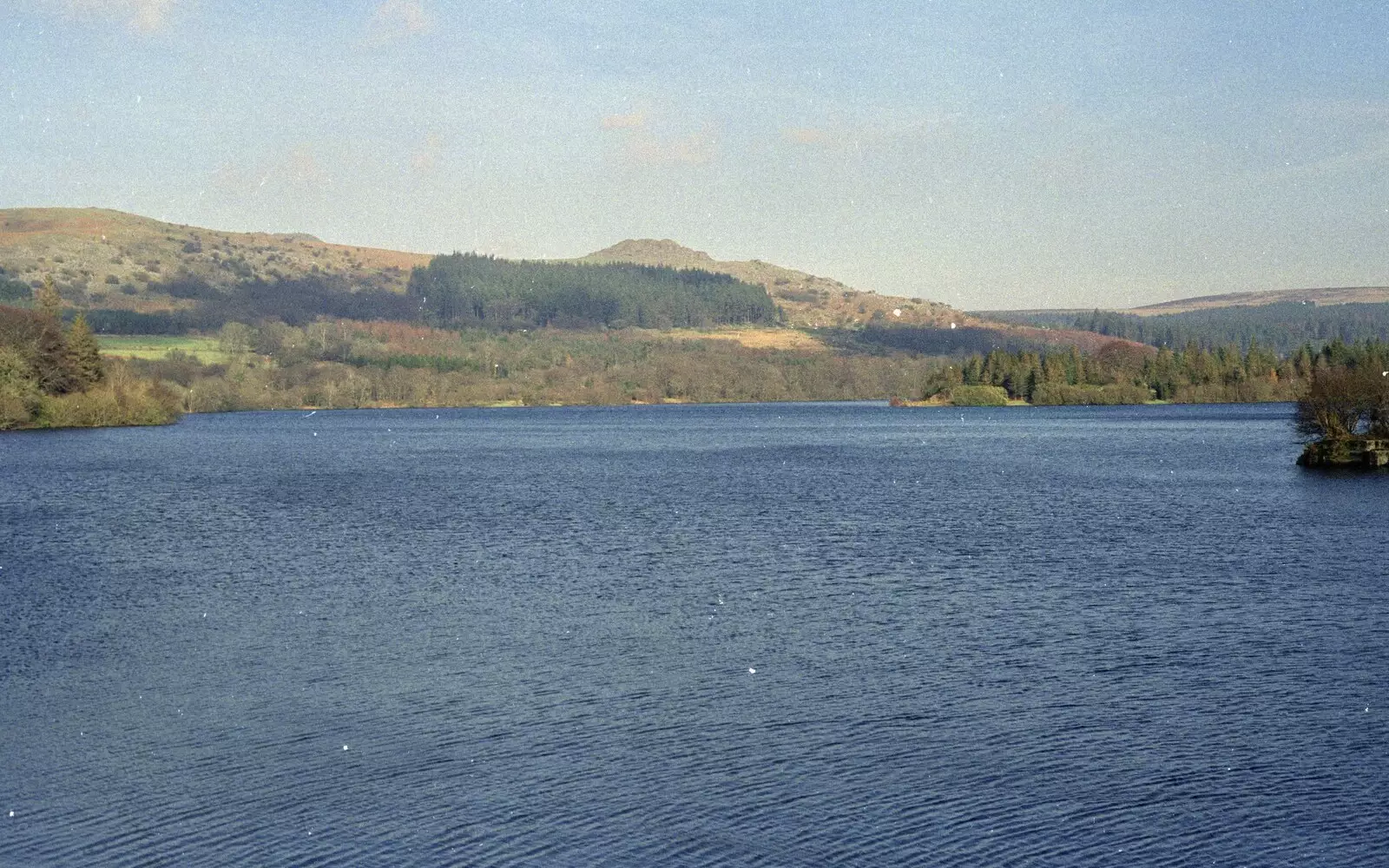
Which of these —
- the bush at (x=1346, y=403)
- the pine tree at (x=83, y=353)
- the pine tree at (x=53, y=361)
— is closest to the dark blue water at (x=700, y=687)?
the bush at (x=1346, y=403)

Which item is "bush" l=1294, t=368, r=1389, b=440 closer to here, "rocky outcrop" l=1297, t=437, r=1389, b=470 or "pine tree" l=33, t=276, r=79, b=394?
"rocky outcrop" l=1297, t=437, r=1389, b=470

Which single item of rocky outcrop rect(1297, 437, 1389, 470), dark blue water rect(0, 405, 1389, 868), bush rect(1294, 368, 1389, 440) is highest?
bush rect(1294, 368, 1389, 440)

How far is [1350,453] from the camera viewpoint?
257 feet

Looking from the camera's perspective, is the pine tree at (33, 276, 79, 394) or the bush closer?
the bush

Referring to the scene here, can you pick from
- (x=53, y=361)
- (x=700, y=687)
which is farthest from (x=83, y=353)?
(x=700, y=687)

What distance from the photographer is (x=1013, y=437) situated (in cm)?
13088

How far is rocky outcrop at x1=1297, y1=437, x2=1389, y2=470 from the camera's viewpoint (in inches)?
3012

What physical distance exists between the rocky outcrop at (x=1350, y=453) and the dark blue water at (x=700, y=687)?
68.6ft

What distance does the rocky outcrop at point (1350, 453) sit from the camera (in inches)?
3012

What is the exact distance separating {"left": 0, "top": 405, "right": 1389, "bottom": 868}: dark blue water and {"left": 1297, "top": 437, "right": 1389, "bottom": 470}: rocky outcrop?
68.6 ft

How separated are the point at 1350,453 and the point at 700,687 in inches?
2592

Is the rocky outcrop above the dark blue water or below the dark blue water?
above

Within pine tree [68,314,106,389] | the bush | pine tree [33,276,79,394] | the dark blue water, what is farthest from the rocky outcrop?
pine tree [68,314,106,389]

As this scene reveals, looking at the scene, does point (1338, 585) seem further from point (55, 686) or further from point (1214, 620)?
point (55, 686)
